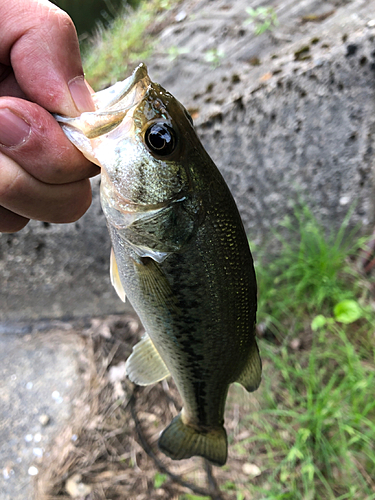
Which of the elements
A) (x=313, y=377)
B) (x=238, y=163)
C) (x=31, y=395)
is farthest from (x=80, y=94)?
(x=31, y=395)

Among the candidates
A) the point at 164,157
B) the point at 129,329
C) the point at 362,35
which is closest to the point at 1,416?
the point at 129,329

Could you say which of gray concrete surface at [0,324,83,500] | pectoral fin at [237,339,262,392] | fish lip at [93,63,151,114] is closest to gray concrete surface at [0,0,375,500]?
gray concrete surface at [0,324,83,500]

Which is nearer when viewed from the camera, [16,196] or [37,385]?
[16,196]

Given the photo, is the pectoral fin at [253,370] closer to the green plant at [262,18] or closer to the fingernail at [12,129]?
the fingernail at [12,129]

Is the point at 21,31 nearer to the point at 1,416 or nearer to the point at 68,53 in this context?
the point at 68,53

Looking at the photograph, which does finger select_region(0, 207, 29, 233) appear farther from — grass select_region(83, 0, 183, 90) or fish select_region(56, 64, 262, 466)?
grass select_region(83, 0, 183, 90)

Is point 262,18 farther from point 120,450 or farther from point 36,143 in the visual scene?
point 120,450
